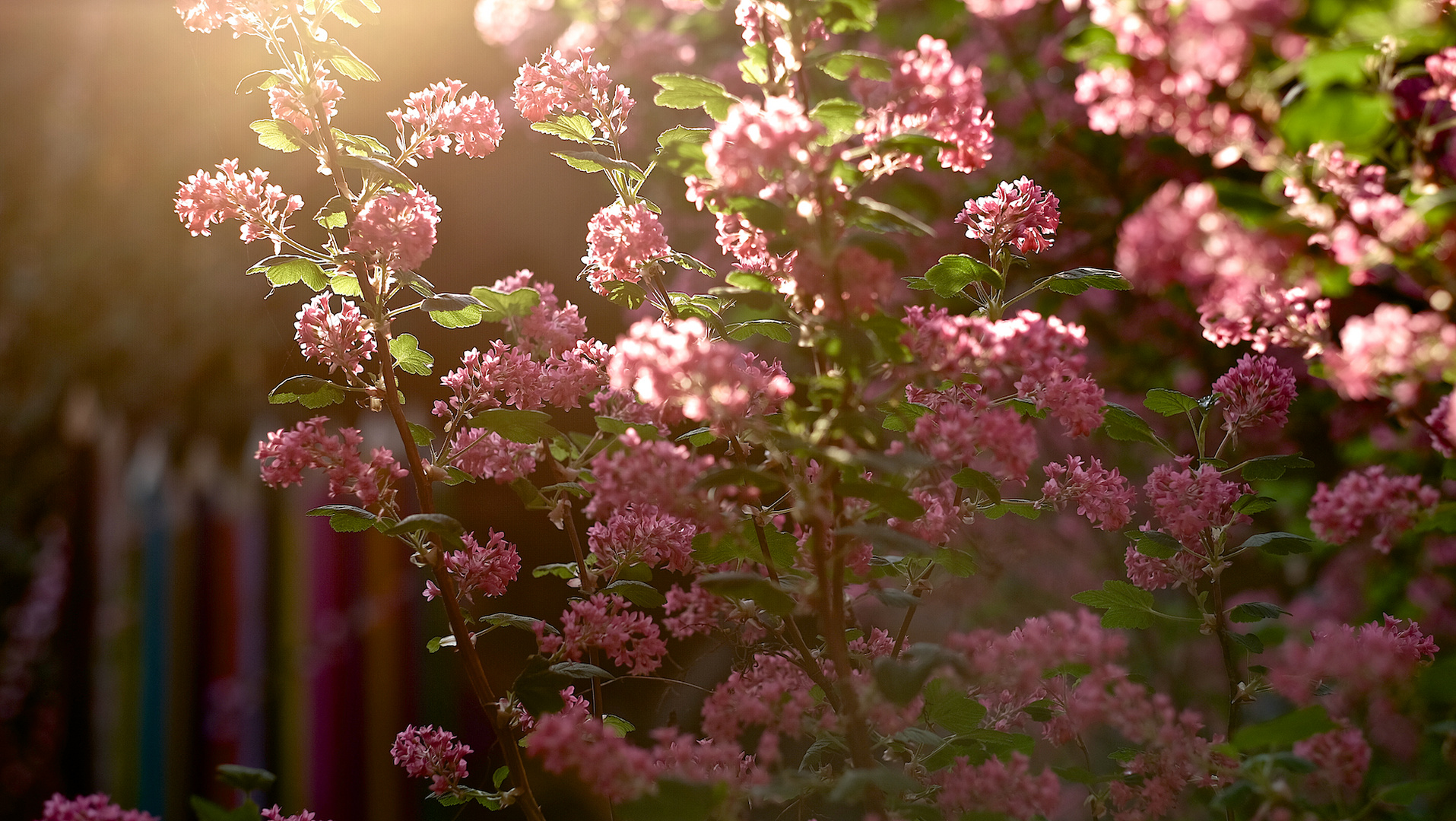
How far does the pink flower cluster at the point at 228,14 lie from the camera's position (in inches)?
72.4

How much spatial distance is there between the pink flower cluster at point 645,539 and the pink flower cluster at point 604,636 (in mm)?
96

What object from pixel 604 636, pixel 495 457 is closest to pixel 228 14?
pixel 495 457

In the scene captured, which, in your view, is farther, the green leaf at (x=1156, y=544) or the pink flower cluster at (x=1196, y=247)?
the green leaf at (x=1156, y=544)

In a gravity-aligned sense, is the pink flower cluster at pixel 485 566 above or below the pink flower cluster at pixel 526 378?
below

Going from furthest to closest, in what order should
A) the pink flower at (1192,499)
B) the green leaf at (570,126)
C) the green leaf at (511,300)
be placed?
1. the green leaf at (570,126)
2. the pink flower at (1192,499)
3. the green leaf at (511,300)

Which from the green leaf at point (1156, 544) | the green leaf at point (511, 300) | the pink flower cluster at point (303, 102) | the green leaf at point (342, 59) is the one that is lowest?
the green leaf at point (1156, 544)

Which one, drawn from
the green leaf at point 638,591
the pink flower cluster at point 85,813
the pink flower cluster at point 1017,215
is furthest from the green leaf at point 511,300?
the pink flower cluster at point 85,813

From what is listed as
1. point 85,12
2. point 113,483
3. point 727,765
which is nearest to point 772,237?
point 727,765

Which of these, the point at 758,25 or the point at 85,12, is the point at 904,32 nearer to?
the point at 758,25

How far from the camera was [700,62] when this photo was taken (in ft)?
16.0

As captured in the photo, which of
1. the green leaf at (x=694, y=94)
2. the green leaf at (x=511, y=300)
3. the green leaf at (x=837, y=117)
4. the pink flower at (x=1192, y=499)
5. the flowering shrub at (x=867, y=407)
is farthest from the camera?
the pink flower at (x=1192, y=499)

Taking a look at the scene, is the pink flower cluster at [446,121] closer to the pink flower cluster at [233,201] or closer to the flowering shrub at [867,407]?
the flowering shrub at [867,407]

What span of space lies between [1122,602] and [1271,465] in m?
0.42

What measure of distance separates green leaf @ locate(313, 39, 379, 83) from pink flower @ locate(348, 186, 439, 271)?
0.35m
